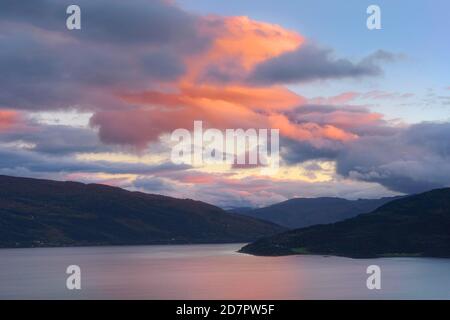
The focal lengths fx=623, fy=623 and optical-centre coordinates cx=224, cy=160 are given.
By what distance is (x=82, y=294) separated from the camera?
195m
